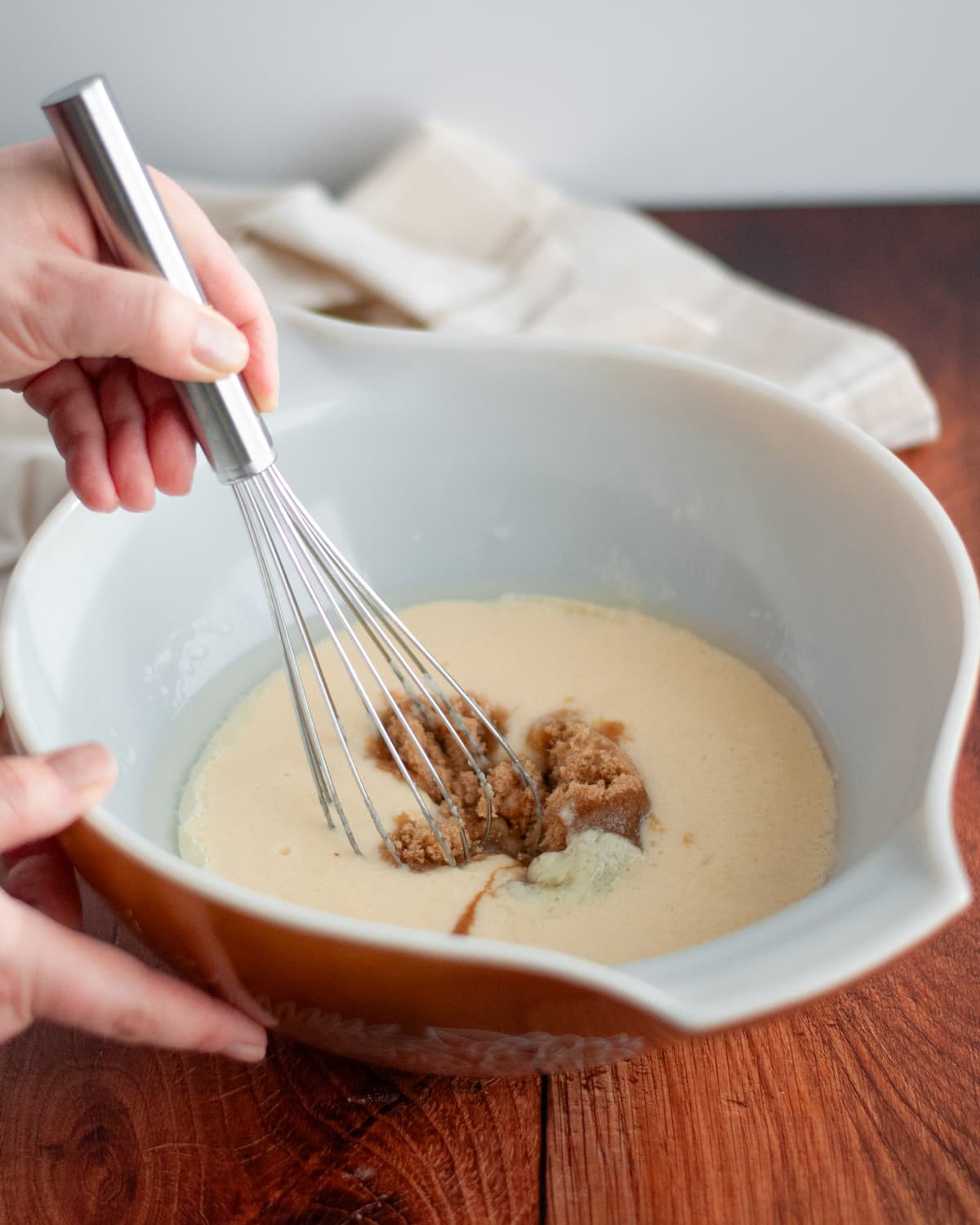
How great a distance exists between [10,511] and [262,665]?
0.58 ft

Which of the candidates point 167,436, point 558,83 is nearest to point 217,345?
point 167,436

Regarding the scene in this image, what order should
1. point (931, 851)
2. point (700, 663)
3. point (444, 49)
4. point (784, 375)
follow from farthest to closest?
point (444, 49) < point (784, 375) < point (700, 663) < point (931, 851)

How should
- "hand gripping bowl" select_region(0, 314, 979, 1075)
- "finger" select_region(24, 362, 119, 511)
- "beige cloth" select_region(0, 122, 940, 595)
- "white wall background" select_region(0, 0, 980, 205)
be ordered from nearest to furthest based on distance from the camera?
"hand gripping bowl" select_region(0, 314, 979, 1075)
"finger" select_region(24, 362, 119, 511)
"beige cloth" select_region(0, 122, 940, 595)
"white wall background" select_region(0, 0, 980, 205)

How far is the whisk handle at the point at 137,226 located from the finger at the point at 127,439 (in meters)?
0.09

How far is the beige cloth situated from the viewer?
2.81 ft

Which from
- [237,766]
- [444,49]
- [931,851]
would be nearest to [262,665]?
[237,766]

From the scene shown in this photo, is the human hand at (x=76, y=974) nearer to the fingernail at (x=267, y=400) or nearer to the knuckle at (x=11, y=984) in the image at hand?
the knuckle at (x=11, y=984)

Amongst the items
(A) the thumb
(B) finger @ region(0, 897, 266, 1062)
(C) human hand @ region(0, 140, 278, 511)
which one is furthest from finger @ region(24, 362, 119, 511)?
(B) finger @ region(0, 897, 266, 1062)

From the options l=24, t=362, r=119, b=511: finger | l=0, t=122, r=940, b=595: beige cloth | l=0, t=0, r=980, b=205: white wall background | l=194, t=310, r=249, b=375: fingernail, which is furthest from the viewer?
l=0, t=0, r=980, b=205: white wall background

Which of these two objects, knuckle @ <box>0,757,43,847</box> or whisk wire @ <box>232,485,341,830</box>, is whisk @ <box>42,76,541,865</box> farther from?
knuckle @ <box>0,757,43,847</box>

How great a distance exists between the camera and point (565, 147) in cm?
109

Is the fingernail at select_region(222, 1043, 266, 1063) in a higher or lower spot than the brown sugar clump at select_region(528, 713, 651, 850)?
higher

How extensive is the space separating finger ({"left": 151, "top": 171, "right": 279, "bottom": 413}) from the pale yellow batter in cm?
17

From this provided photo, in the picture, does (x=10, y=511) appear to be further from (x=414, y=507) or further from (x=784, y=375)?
(x=784, y=375)
